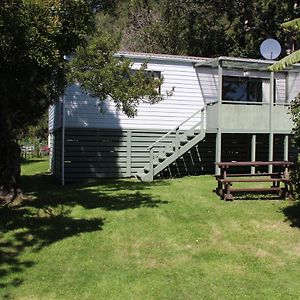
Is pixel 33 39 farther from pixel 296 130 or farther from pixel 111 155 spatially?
pixel 111 155

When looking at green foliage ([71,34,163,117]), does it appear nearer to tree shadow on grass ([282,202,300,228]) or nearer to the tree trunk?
the tree trunk

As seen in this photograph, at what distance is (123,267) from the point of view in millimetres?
7188

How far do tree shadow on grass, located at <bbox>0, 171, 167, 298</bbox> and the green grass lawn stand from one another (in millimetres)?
19

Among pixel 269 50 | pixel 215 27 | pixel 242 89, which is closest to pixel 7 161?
pixel 242 89

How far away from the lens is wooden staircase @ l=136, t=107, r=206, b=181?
53.7 feet

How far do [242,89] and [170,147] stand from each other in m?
4.17

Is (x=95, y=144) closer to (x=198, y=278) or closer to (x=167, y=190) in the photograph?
(x=167, y=190)

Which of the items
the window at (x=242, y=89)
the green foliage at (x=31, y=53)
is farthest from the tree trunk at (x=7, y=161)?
the window at (x=242, y=89)

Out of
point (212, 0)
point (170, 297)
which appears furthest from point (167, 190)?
point (212, 0)

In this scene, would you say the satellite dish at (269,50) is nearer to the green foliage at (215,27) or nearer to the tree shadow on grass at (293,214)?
the tree shadow on grass at (293,214)

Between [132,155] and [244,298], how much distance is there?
12.1 m

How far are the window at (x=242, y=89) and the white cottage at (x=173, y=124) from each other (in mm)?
38

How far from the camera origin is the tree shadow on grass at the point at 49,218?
7.48 m

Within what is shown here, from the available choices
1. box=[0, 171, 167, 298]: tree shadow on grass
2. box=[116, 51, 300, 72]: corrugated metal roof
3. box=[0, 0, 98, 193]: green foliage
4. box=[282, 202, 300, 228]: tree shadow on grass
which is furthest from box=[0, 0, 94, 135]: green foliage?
box=[116, 51, 300, 72]: corrugated metal roof
